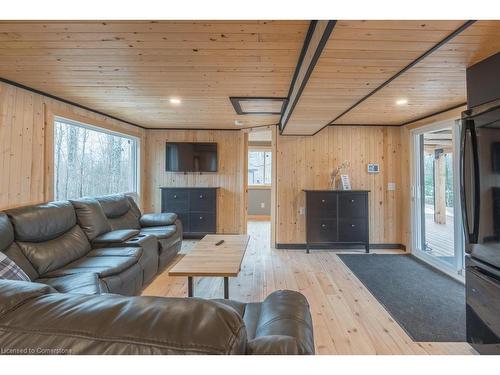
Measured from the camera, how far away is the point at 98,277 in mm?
2088

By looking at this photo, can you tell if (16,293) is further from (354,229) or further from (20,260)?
(354,229)

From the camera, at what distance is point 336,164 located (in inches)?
179

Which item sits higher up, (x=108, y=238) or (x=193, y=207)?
(x=193, y=207)

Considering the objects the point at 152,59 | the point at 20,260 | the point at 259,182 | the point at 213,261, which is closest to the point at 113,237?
the point at 20,260

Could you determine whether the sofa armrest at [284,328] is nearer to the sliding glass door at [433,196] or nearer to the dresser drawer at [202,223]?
the sliding glass door at [433,196]

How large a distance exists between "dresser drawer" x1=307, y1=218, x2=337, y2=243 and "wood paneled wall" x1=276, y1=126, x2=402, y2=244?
0.91ft

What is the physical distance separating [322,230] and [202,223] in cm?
240

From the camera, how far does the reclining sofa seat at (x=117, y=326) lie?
0.55m

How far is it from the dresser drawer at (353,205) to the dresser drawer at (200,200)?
2.58 m

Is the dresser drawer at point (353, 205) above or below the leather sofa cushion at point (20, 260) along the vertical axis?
above

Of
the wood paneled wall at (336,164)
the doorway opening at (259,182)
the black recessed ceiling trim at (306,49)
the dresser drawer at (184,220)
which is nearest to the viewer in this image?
the black recessed ceiling trim at (306,49)

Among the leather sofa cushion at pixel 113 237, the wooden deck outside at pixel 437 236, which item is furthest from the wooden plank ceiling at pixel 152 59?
the wooden deck outside at pixel 437 236
